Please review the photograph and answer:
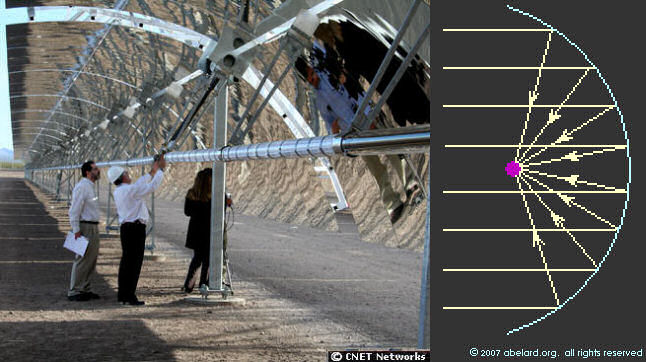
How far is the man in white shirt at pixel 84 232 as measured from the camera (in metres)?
9.89

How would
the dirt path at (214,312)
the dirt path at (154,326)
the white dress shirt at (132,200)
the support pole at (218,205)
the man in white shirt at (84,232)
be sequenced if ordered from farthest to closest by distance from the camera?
the support pole at (218,205) < the man in white shirt at (84,232) < the white dress shirt at (132,200) < the dirt path at (214,312) < the dirt path at (154,326)

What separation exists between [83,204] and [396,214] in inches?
160

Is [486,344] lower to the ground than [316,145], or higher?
lower

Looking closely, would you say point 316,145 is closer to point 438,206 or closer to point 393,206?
point 438,206

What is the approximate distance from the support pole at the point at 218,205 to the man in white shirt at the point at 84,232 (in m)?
1.49

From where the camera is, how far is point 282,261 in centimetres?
1463

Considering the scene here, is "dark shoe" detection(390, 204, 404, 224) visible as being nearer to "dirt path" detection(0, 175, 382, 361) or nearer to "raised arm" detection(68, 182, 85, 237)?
"dirt path" detection(0, 175, 382, 361)

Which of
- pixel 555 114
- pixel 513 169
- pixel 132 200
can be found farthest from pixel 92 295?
pixel 555 114

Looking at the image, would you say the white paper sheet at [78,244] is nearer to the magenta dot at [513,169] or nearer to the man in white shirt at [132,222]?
the man in white shirt at [132,222]

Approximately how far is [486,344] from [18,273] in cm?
1118

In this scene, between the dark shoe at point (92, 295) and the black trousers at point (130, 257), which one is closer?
the black trousers at point (130, 257)

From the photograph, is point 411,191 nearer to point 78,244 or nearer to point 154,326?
point 154,326

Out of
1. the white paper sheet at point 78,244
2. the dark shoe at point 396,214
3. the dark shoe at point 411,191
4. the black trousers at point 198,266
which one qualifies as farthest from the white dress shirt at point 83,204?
the dark shoe at point 411,191

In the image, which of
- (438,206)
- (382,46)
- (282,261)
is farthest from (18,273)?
(438,206)
